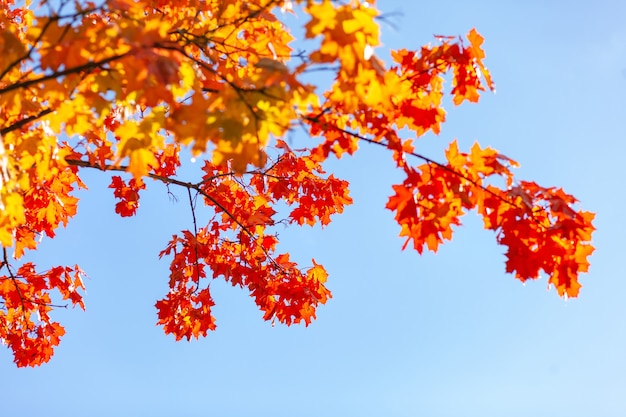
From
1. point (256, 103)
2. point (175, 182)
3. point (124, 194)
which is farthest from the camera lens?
point (124, 194)

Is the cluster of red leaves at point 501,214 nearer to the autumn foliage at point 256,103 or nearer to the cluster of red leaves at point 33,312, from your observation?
the autumn foliage at point 256,103

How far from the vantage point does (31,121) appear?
3.93 metres

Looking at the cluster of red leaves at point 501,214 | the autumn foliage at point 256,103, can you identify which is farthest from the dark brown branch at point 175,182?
the cluster of red leaves at point 501,214

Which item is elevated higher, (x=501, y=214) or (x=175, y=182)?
(x=175, y=182)

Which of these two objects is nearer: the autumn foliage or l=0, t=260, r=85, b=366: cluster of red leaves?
the autumn foliage

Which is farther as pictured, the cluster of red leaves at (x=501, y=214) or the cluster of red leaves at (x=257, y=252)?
the cluster of red leaves at (x=257, y=252)

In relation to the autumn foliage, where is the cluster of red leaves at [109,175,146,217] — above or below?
above

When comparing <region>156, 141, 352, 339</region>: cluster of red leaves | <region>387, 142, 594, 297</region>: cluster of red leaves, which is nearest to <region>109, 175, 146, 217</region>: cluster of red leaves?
<region>156, 141, 352, 339</region>: cluster of red leaves

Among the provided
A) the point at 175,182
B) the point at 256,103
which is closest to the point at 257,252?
the point at 175,182

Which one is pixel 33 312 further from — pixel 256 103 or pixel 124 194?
pixel 256 103

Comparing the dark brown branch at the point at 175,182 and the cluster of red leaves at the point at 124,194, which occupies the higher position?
the cluster of red leaves at the point at 124,194

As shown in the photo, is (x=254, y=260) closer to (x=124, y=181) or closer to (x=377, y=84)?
(x=124, y=181)

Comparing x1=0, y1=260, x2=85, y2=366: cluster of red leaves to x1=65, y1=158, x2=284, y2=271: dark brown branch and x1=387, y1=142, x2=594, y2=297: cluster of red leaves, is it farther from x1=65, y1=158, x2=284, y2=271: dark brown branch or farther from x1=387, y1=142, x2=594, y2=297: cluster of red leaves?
x1=387, y1=142, x2=594, y2=297: cluster of red leaves

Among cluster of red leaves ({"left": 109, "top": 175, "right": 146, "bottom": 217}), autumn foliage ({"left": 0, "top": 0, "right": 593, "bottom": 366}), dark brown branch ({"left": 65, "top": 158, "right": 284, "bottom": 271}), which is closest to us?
autumn foliage ({"left": 0, "top": 0, "right": 593, "bottom": 366})
